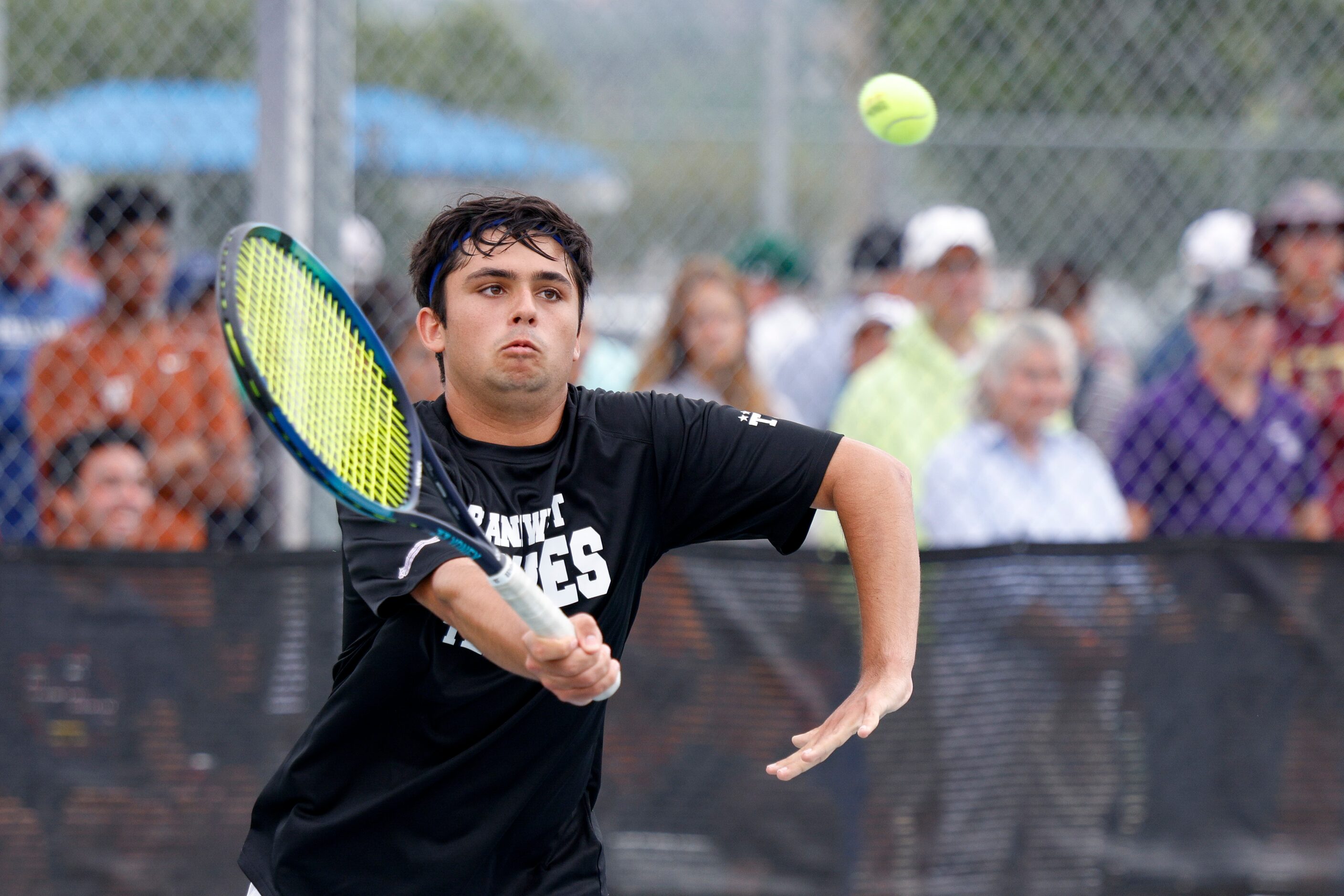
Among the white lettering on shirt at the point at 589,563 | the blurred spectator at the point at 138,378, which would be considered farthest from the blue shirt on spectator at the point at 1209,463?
the blurred spectator at the point at 138,378

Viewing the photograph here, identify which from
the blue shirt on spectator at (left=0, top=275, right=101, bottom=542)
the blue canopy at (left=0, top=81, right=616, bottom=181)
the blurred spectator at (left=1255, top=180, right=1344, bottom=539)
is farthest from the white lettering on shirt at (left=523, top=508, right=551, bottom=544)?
the blurred spectator at (left=1255, top=180, right=1344, bottom=539)

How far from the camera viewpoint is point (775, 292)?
7.13 meters

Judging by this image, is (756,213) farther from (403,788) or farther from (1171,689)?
(403,788)

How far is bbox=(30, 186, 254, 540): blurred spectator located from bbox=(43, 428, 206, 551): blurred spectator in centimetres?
3

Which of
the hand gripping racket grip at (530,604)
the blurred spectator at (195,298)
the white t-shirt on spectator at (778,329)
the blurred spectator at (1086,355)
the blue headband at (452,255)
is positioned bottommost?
the white t-shirt on spectator at (778,329)

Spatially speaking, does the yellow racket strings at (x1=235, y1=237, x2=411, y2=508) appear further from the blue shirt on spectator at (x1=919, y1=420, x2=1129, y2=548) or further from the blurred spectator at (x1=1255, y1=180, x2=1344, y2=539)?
the blurred spectator at (x1=1255, y1=180, x2=1344, y2=539)

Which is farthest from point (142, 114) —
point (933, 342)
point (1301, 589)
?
point (1301, 589)

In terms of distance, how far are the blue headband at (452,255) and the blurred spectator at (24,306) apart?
2.33 meters

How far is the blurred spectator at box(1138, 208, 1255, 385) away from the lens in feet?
18.6

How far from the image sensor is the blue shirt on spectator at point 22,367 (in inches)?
174

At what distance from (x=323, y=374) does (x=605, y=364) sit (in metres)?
3.29

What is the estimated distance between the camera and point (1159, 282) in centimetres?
692

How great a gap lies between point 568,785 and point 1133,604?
227cm

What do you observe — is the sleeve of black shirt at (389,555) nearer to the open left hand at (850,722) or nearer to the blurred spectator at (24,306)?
the open left hand at (850,722)
